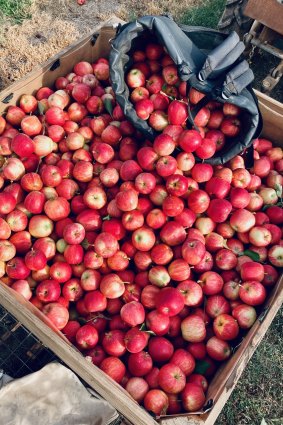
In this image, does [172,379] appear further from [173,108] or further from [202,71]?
[202,71]

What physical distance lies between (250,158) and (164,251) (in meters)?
1.10

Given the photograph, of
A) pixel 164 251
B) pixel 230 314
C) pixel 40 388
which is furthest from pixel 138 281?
pixel 40 388

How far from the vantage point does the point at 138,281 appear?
8.91 feet

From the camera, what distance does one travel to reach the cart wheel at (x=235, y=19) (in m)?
4.97

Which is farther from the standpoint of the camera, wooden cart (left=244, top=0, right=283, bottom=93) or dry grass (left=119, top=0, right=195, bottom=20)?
dry grass (left=119, top=0, right=195, bottom=20)

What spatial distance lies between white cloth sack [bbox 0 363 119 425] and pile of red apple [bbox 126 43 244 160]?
1636 millimetres

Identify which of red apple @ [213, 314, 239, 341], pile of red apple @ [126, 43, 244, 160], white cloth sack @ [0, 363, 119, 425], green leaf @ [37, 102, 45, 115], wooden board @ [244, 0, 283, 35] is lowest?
white cloth sack @ [0, 363, 119, 425]

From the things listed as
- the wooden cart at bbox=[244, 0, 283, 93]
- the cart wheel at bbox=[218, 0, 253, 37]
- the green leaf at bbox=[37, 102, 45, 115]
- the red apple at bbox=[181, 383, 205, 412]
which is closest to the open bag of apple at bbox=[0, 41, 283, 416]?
the red apple at bbox=[181, 383, 205, 412]

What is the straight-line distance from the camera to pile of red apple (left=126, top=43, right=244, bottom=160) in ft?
9.27

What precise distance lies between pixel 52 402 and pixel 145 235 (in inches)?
45.6

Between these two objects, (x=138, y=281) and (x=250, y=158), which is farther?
(x=250, y=158)

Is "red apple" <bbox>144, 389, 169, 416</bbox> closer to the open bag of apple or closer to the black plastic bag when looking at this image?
the open bag of apple

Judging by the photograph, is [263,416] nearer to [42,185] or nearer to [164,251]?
[164,251]

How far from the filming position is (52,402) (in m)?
2.25
